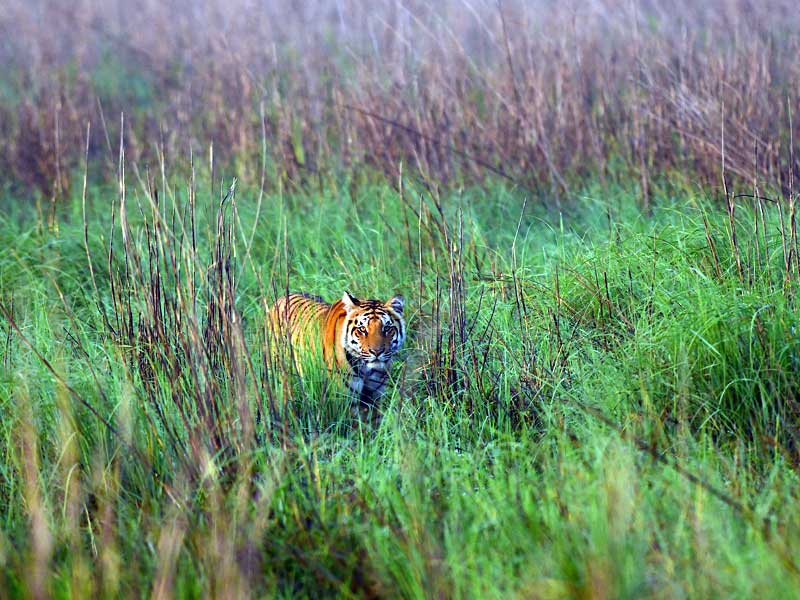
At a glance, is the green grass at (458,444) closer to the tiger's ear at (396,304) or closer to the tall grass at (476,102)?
the tiger's ear at (396,304)

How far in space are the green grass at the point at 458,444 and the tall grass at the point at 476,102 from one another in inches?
33.1

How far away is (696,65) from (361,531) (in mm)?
4163

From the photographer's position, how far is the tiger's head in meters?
3.64

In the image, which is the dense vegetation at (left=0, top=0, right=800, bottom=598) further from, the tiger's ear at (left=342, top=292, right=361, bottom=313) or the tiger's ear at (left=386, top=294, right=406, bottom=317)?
the tiger's ear at (left=342, top=292, right=361, bottom=313)

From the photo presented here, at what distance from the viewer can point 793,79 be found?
16.1 feet

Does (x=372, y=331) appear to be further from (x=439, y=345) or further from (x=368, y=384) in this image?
(x=439, y=345)

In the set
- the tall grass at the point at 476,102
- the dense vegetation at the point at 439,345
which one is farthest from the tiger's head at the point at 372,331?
the tall grass at the point at 476,102

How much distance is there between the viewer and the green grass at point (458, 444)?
83.8 inches

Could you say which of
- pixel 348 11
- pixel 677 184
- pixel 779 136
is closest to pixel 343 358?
pixel 677 184

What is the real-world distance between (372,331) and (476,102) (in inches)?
127

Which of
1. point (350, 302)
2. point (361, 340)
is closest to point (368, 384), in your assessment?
point (361, 340)

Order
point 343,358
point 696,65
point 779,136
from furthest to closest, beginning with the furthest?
point 696,65 < point 779,136 < point 343,358

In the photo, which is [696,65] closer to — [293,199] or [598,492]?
[293,199]

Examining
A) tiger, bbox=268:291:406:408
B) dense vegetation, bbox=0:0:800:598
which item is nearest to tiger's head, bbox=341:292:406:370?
tiger, bbox=268:291:406:408
